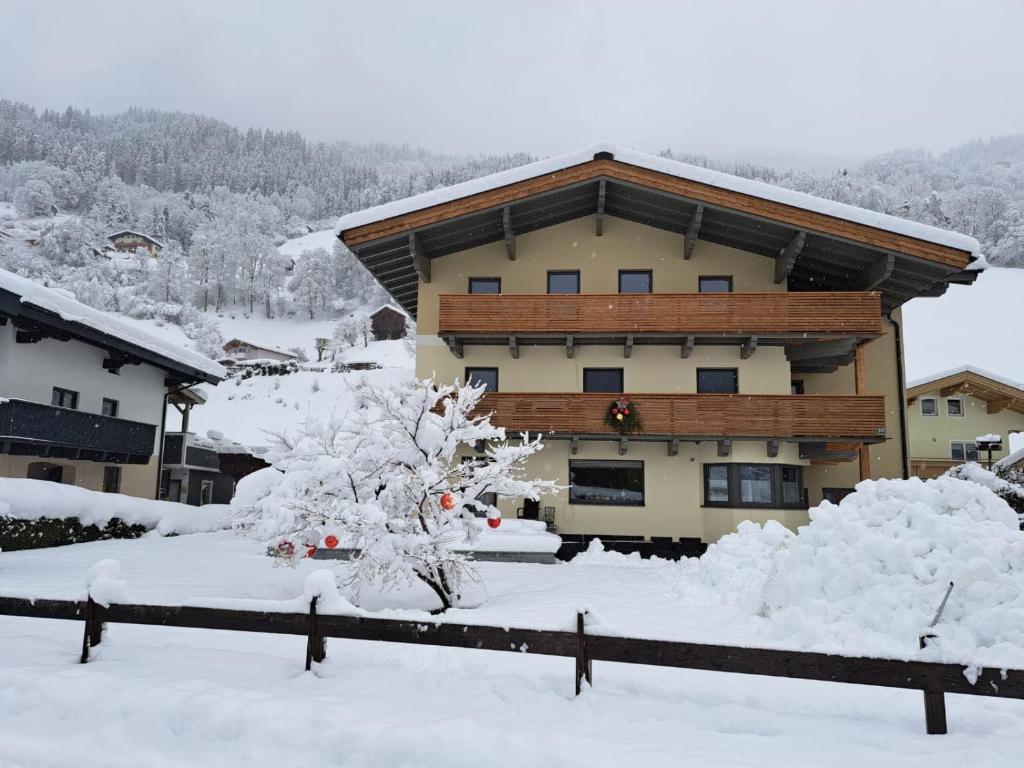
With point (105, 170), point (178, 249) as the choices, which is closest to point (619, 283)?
point (178, 249)

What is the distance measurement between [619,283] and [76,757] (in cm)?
1941

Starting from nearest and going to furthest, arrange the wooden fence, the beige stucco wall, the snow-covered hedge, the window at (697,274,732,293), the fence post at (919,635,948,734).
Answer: the wooden fence
the fence post at (919,635,948,734)
the snow-covered hedge
the window at (697,274,732,293)
the beige stucco wall

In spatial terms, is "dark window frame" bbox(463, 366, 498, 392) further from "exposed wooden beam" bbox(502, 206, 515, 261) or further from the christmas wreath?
the christmas wreath

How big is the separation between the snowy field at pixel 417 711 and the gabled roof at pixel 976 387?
93.5ft

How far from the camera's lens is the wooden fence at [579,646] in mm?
5410

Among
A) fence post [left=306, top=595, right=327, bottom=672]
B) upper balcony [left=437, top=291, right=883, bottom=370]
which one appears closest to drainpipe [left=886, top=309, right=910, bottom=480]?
upper balcony [left=437, top=291, right=883, bottom=370]

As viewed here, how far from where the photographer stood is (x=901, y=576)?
8.87m

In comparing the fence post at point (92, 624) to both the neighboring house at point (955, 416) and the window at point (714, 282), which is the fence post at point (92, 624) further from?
the neighboring house at point (955, 416)

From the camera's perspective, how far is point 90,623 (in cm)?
705

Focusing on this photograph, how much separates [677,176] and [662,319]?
411 cm

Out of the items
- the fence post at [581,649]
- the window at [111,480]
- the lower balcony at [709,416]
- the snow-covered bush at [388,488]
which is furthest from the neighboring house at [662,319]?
the fence post at [581,649]

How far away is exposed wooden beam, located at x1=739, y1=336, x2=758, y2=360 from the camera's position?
2012 cm

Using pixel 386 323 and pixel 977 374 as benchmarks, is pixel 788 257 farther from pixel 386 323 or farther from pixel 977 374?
pixel 386 323

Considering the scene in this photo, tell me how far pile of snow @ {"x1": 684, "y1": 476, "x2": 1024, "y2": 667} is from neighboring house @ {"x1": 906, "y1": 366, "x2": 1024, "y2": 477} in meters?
24.1
